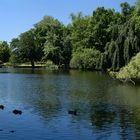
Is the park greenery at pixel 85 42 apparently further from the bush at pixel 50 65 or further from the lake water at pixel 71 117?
the lake water at pixel 71 117

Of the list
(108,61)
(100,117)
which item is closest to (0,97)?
(100,117)

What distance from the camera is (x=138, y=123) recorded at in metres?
26.5

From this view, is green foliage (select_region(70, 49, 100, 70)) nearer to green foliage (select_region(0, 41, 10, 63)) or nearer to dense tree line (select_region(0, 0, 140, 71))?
dense tree line (select_region(0, 0, 140, 71))

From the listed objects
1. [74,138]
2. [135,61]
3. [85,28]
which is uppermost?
[85,28]

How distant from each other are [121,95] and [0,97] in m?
12.1

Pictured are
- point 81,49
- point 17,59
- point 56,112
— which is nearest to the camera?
point 56,112

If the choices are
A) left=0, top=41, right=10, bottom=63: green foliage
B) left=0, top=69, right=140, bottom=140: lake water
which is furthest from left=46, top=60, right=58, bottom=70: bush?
left=0, top=69, right=140, bottom=140: lake water

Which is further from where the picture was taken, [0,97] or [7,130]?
[0,97]

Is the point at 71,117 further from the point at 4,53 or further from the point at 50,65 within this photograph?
the point at 4,53

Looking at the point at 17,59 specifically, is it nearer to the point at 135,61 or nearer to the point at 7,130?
the point at 135,61

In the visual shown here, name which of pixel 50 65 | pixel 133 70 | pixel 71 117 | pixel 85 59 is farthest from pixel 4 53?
pixel 71 117

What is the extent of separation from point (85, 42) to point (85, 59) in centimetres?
930

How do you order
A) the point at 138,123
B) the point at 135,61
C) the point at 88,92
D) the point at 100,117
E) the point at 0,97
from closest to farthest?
1. the point at 138,123
2. the point at 100,117
3. the point at 0,97
4. the point at 88,92
5. the point at 135,61

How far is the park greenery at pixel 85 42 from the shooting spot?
2955 inches
